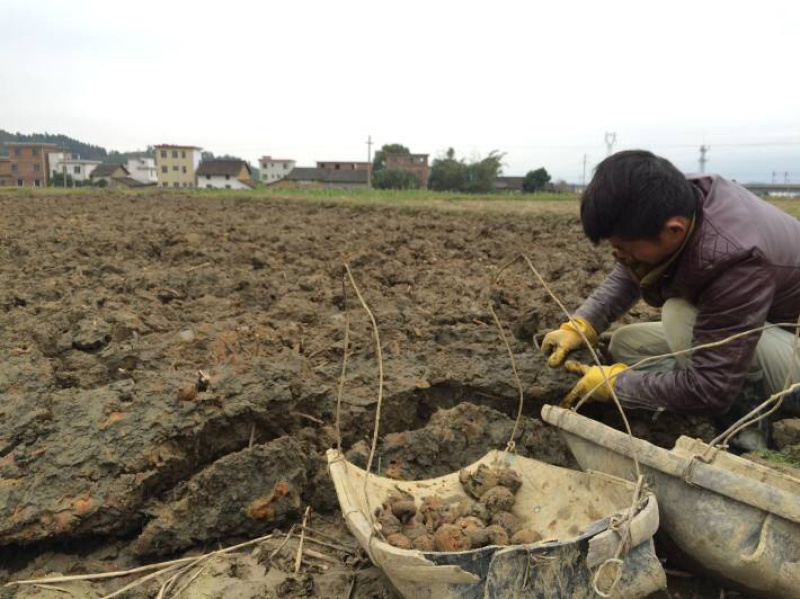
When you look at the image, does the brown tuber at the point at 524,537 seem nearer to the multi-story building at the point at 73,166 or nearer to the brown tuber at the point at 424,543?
the brown tuber at the point at 424,543

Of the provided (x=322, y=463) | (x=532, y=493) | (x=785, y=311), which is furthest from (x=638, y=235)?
(x=322, y=463)

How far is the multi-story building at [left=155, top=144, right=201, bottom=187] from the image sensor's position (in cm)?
6581

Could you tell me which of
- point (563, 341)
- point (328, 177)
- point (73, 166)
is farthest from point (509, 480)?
point (73, 166)

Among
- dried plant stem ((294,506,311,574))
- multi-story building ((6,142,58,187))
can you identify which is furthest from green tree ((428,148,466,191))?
dried plant stem ((294,506,311,574))

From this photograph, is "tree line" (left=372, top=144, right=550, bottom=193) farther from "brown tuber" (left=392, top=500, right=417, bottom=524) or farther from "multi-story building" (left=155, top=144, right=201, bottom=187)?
"brown tuber" (left=392, top=500, right=417, bottom=524)

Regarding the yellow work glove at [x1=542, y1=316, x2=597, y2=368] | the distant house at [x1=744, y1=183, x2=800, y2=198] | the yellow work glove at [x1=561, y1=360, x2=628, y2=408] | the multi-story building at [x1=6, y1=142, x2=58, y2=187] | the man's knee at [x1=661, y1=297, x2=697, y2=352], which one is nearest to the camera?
the yellow work glove at [x1=561, y1=360, x2=628, y2=408]

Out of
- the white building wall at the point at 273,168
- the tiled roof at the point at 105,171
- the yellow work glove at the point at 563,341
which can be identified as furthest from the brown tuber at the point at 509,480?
→ the white building wall at the point at 273,168

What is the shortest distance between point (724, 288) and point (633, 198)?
0.48 metres

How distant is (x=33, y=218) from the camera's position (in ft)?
34.3

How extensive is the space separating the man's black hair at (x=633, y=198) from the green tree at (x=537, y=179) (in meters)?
40.5

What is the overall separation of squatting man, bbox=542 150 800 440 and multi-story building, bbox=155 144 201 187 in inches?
2651

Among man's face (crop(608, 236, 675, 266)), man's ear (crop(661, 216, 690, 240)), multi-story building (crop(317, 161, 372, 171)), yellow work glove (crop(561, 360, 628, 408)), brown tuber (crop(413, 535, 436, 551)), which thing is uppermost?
multi-story building (crop(317, 161, 372, 171))

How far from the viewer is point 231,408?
8.58 feet

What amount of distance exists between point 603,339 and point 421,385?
3.69 ft
